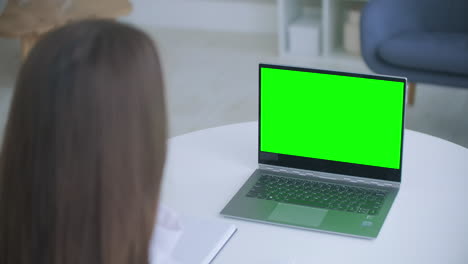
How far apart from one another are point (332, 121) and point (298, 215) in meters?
0.24

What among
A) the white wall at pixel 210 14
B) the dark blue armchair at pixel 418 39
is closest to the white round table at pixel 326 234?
the dark blue armchair at pixel 418 39

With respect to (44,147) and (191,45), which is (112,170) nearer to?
(44,147)

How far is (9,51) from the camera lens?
4.60 meters

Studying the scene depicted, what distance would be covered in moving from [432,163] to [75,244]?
3.30 ft

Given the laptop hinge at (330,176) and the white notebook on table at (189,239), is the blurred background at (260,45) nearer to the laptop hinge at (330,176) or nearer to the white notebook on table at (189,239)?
the laptop hinge at (330,176)

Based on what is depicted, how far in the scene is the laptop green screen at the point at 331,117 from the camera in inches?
59.7

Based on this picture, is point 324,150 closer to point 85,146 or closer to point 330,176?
point 330,176

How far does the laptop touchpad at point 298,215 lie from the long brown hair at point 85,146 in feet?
1.88

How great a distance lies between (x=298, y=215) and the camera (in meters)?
1.45

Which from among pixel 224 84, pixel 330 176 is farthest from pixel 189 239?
pixel 224 84

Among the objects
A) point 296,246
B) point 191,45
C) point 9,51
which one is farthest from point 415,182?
point 9,51

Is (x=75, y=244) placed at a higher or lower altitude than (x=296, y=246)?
higher

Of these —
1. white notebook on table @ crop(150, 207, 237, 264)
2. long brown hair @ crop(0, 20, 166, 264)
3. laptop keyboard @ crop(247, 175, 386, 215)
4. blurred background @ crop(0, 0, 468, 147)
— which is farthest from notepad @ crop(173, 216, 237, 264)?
blurred background @ crop(0, 0, 468, 147)

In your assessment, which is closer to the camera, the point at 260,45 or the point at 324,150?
the point at 324,150
